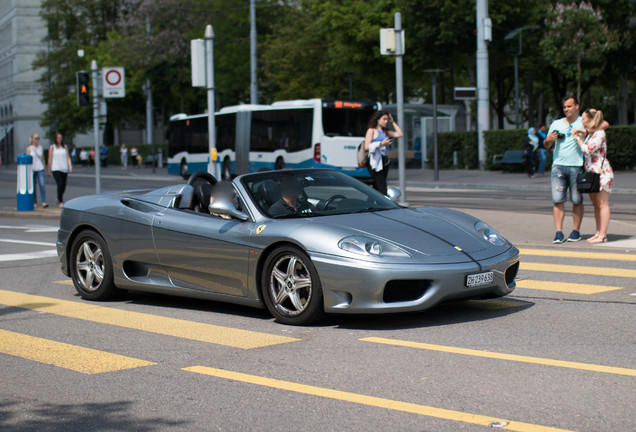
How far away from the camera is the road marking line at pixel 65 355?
19.0ft

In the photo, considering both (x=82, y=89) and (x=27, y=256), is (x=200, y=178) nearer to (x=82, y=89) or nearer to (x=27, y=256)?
(x=27, y=256)

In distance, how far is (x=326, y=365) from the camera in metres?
5.61

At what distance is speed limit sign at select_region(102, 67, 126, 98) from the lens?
19.0m

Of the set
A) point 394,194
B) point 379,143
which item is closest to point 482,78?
point 379,143

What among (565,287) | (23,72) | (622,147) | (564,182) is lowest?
(565,287)

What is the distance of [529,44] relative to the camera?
150 feet

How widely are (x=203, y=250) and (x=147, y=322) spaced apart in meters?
0.71

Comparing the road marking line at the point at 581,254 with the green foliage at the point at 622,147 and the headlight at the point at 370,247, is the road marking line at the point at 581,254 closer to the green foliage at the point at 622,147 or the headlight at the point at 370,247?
the headlight at the point at 370,247

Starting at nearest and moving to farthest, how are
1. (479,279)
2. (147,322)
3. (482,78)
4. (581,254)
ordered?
(479,279) < (147,322) < (581,254) < (482,78)

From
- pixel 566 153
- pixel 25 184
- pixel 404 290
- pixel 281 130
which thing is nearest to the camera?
pixel 404 290

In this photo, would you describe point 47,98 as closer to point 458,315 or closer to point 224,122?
point 224,122

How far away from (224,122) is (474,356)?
31432 millimetres

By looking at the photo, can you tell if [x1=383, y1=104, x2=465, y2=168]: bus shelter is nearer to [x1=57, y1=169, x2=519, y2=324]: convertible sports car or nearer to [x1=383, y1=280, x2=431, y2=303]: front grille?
[x1=57, y1=169, x2=519, y2=324]: convertible sports car

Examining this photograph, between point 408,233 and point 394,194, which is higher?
point 394,194
